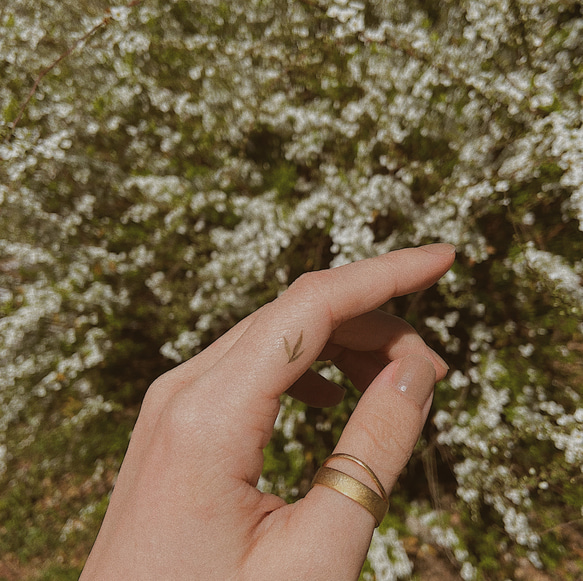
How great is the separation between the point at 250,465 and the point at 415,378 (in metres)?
0.79

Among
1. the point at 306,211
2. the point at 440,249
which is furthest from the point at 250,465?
the point at 306,211

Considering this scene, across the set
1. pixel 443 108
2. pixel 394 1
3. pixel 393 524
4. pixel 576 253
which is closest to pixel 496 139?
pixel 443 108

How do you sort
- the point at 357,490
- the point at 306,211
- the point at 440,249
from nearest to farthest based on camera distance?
the point at 357,490, the point at 440,249, the point at 306,211

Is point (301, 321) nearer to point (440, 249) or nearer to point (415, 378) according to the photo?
point (415, 378)

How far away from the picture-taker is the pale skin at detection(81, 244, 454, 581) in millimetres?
1321

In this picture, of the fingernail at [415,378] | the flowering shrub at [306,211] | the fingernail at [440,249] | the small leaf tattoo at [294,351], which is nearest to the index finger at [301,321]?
the small leaf tattoo at [294,351]

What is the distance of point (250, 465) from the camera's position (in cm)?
141

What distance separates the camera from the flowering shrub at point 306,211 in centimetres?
264

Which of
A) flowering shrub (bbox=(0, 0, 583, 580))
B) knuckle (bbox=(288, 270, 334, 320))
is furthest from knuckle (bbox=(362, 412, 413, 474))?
flowering shrub (bbox=(0, 0, 583, 580))

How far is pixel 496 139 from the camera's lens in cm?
261

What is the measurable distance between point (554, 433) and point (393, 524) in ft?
4.89

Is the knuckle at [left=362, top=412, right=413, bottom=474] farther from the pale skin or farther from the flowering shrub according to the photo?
the flowering shrub

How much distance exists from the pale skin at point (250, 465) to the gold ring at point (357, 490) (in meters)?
0.02

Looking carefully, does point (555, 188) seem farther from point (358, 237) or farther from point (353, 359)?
point (353, 359)
